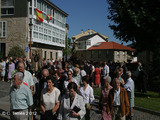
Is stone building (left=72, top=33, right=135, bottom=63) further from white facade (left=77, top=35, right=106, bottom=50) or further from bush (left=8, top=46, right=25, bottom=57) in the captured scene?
bush (left=8, top=46, right=25, bottom=57)

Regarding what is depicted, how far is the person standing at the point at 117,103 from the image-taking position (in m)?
4.87

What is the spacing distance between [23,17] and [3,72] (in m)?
16.0

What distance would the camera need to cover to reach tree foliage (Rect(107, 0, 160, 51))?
42.1 feet

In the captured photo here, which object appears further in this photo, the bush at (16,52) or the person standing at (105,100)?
the bush at (16,52)

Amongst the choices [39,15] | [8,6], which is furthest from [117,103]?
[8,6]

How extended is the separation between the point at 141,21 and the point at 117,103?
9.80 meters

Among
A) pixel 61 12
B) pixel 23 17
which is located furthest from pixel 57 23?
pixel 23 17

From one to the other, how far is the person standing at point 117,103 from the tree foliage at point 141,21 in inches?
328

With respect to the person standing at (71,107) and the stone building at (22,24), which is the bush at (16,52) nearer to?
the stone building at (22,24)

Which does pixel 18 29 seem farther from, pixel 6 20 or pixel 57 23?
pixel 57 23

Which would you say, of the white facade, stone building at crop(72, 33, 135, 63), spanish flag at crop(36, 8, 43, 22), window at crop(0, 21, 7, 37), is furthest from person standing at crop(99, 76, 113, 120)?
the white facade

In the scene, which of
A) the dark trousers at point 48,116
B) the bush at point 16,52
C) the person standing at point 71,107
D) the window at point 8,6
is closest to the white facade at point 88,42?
the window at point 8,6

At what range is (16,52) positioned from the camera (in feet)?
89.8

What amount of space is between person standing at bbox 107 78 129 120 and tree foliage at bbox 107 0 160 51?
8327 mm
